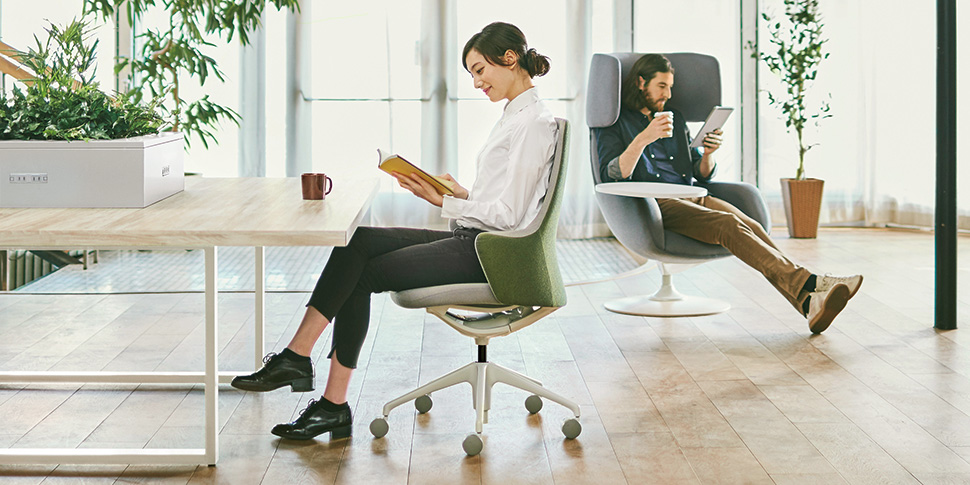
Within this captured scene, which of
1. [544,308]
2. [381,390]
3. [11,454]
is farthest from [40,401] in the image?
[544,308]

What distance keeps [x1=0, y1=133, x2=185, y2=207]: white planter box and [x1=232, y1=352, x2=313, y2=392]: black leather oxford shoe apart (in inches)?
19.6

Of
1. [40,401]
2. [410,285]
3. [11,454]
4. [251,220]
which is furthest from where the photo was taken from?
[40,401]

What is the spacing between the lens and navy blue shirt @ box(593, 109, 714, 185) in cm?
397

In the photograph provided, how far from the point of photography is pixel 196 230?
2049 millimetres

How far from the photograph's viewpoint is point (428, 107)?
631cm

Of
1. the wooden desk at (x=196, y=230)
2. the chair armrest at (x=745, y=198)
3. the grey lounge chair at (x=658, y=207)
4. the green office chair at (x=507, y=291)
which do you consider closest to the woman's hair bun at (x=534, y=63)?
the green office chair at (x=507, y=291)

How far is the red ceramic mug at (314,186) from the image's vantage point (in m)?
2.57

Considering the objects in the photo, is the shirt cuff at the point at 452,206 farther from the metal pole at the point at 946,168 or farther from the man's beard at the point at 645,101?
the metal pole at the point at 946,168

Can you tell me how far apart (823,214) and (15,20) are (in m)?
5.29

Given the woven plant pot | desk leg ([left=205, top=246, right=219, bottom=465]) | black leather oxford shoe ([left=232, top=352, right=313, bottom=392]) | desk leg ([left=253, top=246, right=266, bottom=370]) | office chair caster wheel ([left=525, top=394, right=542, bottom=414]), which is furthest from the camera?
the woven plant pot

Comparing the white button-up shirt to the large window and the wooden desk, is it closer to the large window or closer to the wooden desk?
the wooden desk

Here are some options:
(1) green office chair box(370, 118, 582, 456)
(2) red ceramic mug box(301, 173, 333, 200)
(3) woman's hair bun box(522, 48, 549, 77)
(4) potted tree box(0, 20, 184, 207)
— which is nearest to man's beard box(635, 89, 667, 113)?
(3) woman's hair bun box(522, 48, 549, 77)

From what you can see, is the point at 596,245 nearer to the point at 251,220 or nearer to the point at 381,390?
the point at 381,390

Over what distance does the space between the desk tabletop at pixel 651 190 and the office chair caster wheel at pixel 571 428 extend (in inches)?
49.0
